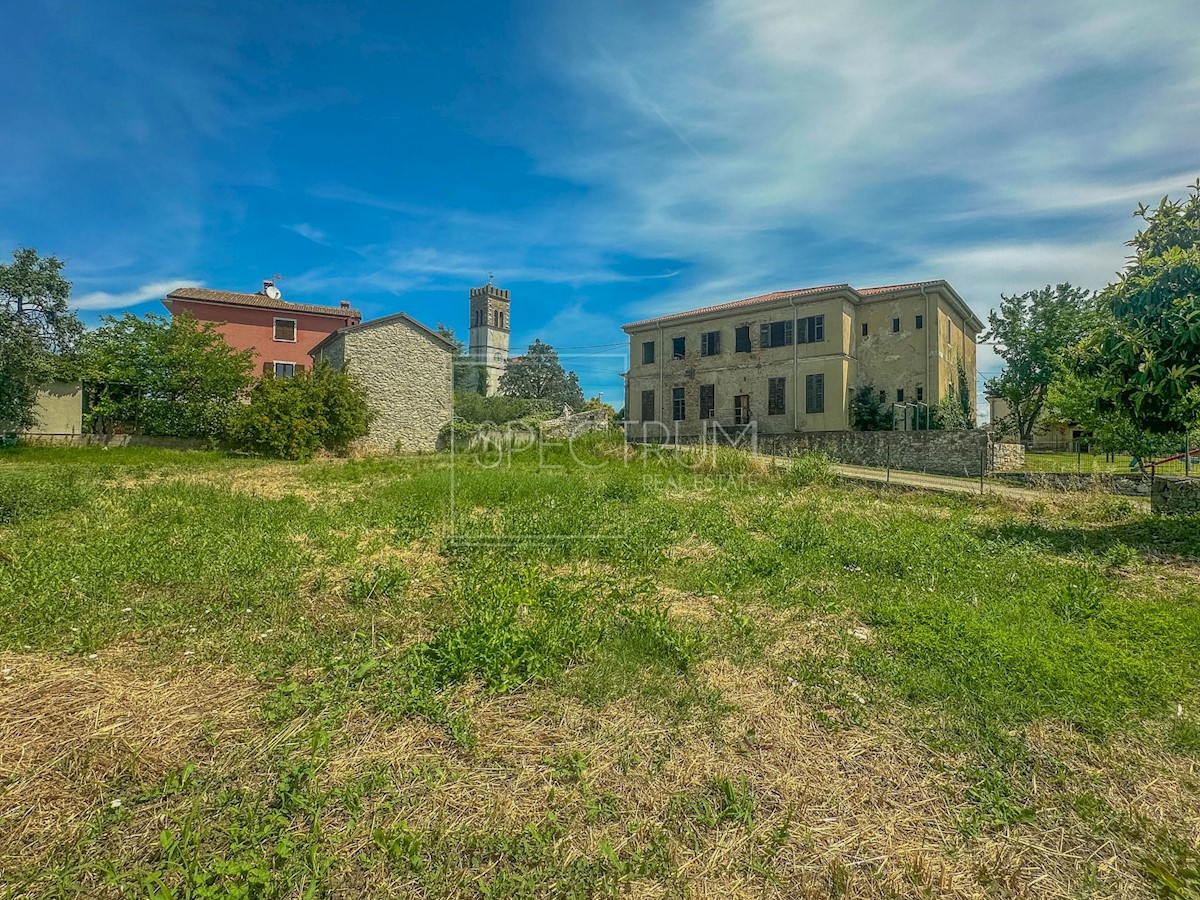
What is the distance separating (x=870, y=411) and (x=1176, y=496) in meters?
15.3

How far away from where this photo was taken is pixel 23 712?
276 cm

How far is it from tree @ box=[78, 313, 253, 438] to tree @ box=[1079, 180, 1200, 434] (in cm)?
2451

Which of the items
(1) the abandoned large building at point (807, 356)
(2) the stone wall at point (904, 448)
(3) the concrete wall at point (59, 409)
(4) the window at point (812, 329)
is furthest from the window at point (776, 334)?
(3) the concrete wall at point (59, 409)

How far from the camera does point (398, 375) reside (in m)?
23.1

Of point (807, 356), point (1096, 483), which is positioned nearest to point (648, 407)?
point (807, 356)

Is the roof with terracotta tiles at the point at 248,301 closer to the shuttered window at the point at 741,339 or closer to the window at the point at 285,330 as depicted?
the window at the point at 285,330

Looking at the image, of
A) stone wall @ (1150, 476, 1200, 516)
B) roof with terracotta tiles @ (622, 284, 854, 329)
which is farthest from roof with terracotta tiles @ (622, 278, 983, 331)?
stone wall @ (1150, 476, 1200, 516)

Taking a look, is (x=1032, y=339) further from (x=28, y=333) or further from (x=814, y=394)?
(x=28, y=333)

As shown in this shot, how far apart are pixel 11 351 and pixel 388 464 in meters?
13.5

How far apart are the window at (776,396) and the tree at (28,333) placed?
2765cm

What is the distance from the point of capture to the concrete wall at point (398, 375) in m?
21.2

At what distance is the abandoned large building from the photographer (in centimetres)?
2408

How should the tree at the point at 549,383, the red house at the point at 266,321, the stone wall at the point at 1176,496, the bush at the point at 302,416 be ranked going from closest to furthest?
the stone wall at the point at 1176,496
the bush at the point at 302,416
the red house at the point at 266,321
the tree at the point at 549,383

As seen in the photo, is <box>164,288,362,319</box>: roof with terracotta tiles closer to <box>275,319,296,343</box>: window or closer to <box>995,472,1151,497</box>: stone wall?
<box>275,319,296,343</box>: window
